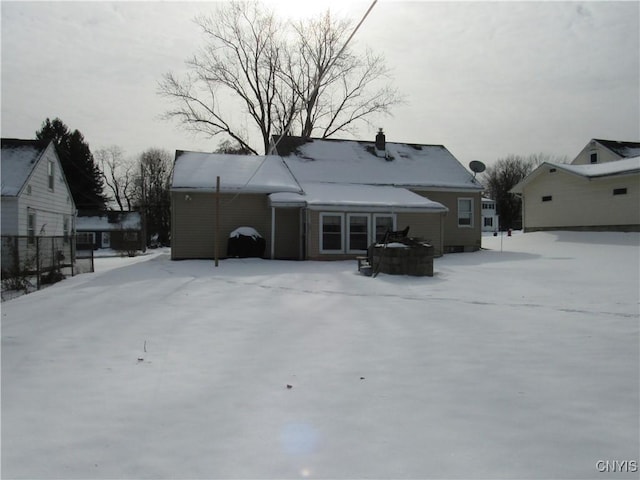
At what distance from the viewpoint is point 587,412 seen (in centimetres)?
376

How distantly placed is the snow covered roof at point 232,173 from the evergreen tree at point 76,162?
32000 mm

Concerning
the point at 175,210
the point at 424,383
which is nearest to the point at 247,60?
the point at 175,210

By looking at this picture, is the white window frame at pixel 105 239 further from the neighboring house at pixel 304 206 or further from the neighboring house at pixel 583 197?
the neighboring house at pixel 583 197

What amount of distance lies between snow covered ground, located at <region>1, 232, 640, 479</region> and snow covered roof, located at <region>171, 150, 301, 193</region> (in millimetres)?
9432

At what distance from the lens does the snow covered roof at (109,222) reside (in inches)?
1806

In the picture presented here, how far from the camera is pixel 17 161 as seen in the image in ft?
62.9

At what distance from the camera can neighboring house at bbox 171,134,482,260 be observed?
17328mm

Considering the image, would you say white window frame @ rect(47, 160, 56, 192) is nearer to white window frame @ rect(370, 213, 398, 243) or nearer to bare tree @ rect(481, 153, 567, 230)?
white window frame @ rect(370, 213, 398, 243)

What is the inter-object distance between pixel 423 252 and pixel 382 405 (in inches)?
329

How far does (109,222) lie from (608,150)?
45785 millimetres

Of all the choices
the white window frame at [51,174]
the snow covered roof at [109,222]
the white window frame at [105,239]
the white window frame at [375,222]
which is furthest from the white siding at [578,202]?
the white window frame at [105,239]

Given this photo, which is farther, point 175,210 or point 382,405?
point 175,210

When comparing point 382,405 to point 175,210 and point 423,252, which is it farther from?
point 175,210

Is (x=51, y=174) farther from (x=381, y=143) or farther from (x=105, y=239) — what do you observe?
(x=105, y=239)
